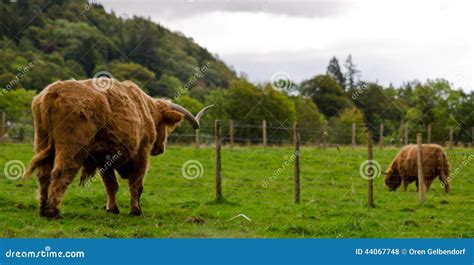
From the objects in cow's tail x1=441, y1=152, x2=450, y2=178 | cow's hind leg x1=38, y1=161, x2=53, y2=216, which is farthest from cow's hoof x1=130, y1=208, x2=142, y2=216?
cow's tail x1=441, y1=152, x2=450, y2=178

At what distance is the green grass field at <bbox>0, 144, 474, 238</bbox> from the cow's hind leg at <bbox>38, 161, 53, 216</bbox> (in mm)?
243

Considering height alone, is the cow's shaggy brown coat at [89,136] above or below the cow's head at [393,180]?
above

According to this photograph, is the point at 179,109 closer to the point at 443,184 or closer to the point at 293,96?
the point at 443,184

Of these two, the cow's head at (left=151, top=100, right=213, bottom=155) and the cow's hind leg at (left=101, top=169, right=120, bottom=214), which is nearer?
the cow's hind leg at (left=101, top=169, right=120, bottom=214)

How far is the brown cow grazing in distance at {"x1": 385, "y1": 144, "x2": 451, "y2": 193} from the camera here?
750 inches

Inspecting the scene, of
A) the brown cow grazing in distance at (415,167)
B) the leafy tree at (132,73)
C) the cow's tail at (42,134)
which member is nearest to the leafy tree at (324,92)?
the leafy tree at (132,73)

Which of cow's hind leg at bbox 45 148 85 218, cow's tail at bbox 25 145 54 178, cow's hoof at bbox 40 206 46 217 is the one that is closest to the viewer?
cow's hind leg at bbox 45 148 85 218

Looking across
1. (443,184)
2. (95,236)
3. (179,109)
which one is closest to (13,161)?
(179,109)

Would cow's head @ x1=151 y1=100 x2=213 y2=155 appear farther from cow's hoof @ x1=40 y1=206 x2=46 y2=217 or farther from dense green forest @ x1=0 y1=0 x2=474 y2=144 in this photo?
dense green forest @ x1=0 y1=0 x2=474 y2=144

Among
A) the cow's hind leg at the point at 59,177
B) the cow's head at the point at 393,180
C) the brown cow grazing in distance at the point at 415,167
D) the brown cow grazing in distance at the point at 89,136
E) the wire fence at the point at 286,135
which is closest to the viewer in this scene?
the cow's hind leg at the point at 59,177

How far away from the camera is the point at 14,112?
1566 inches

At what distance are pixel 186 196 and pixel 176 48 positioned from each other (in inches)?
1880

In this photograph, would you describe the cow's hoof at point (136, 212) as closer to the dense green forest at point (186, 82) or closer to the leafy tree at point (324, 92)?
the dense green forest at point (186, 82)

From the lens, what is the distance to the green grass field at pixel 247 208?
9984 millimetres
